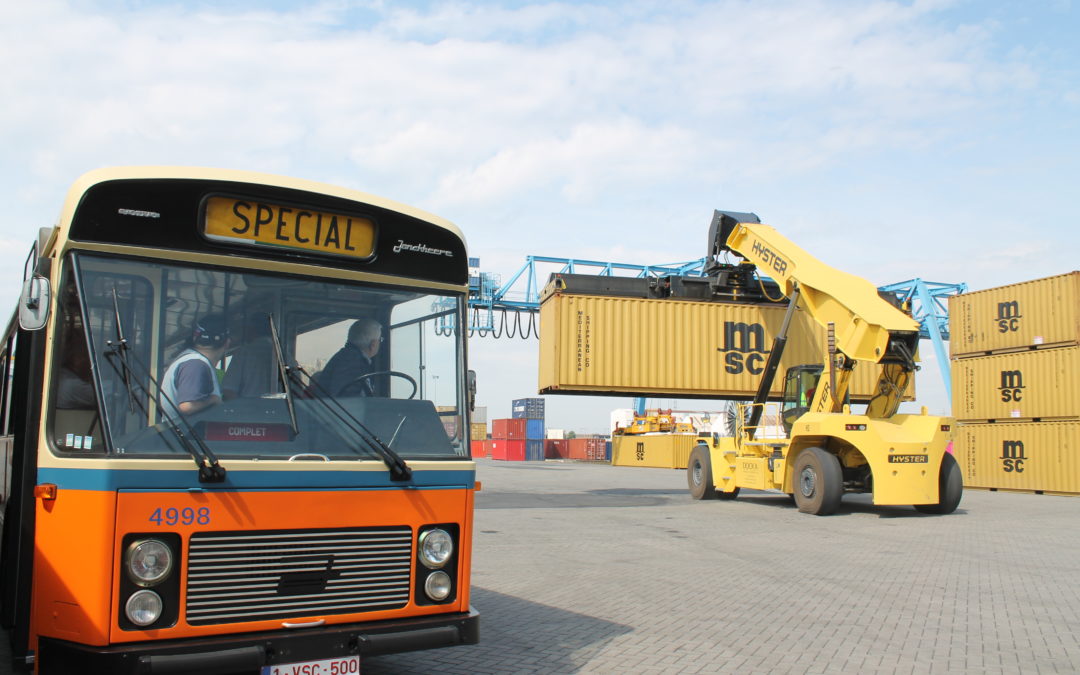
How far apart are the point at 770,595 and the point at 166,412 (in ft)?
18.4

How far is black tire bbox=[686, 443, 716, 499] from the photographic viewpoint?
18453 millimetres

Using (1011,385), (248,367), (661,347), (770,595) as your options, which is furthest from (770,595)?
(1011,385)

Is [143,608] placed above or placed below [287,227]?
below

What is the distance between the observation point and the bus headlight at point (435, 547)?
4.39 metres

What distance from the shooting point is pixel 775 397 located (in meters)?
19.2

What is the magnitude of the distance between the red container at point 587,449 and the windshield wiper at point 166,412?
5178 centimetres

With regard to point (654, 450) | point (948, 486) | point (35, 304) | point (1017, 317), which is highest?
point (1017, 317)

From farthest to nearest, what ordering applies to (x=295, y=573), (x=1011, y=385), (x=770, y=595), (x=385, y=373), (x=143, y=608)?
(x=1011, y=385) < (x=770, y=595) < (x=385, y=373) < (x=295, y=573) < (x=143, y=608)

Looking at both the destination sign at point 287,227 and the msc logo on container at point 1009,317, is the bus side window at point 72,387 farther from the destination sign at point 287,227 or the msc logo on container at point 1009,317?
the msc logo on container at point 1009,317

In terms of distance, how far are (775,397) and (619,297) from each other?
3922 millimetres

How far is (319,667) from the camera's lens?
395cm

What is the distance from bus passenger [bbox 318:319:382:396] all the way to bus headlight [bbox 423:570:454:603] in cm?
94

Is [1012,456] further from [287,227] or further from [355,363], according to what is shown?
[287,227]

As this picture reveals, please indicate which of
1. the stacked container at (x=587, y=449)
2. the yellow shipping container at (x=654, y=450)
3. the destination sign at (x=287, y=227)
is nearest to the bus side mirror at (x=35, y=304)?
the destination sign at (x=287, y=227)
